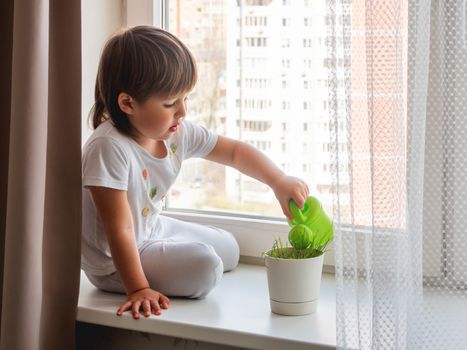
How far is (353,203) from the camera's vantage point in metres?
0.94

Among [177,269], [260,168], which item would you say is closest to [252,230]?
[260,168]

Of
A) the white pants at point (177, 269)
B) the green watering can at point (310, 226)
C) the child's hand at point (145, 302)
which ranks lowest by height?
the child's hand at point (145, 302)

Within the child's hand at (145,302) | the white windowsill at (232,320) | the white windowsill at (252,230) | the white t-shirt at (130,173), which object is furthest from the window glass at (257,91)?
the child's hand at (145,302)

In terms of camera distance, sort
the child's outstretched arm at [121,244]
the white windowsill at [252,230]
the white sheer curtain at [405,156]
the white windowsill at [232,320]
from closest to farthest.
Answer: the white sheer curtain at [405,156] → the white windowsill at [232,320] → the child's outstretched arm at [121,244] → the white windowsill at [252,230]

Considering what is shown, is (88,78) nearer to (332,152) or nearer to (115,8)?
(115,8)

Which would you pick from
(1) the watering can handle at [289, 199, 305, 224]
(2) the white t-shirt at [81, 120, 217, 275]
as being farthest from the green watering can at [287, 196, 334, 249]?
(2) the white t-shirt at [81, 120, 217, 275]

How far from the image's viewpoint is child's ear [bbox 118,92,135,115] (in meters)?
1.19

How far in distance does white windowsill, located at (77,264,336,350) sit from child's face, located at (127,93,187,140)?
0.30 meters

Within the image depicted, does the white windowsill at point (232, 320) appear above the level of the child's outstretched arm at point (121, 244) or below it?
below

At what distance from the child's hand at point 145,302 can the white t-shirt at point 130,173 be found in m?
0.09

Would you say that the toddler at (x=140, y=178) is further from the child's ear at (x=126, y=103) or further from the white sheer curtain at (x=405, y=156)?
the white sheer curtain at (x=405, y=156)

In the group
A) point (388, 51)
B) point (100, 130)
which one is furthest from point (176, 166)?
point (388, 51)

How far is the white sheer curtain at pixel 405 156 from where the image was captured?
89cm

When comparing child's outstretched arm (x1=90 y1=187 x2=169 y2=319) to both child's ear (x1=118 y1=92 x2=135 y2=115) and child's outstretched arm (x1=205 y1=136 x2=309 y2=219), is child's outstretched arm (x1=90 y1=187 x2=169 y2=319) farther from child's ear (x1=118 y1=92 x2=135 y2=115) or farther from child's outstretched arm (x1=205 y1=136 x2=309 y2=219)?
child's outstretched arm (x1=205 y1=136 x2=309 y2=219)
